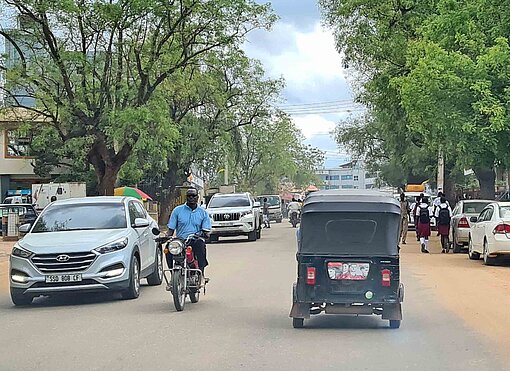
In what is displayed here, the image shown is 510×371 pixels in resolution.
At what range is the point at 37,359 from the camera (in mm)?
9414

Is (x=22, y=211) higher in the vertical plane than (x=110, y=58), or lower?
lower

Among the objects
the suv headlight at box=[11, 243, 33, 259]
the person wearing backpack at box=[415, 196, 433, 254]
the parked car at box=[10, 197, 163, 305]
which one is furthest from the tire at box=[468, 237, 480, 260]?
the suv headlight at box=[11, 243, 33, 259]

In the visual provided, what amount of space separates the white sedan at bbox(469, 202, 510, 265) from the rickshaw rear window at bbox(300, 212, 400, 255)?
9927 millimetres

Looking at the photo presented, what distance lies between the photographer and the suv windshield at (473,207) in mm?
26906

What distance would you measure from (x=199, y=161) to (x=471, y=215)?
1047 inches

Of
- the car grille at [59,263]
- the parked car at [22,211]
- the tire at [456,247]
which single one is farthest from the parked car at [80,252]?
the parked car at [22,211]

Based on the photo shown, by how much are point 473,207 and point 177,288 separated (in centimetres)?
1645

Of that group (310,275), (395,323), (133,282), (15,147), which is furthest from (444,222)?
(15,147)

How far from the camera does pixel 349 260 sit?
1098cm

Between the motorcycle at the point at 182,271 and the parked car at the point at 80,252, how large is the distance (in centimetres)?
104

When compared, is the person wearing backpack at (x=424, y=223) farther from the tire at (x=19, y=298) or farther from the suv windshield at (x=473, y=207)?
the tire at (x=19, y=298)

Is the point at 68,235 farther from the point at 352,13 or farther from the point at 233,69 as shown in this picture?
the point at 233,69

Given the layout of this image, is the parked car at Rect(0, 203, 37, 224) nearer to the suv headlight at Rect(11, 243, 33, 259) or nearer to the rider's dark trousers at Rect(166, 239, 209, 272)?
the suv headlight at Rect(11, 243, 33, 259)

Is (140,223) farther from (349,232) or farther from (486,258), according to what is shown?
(486,258)
